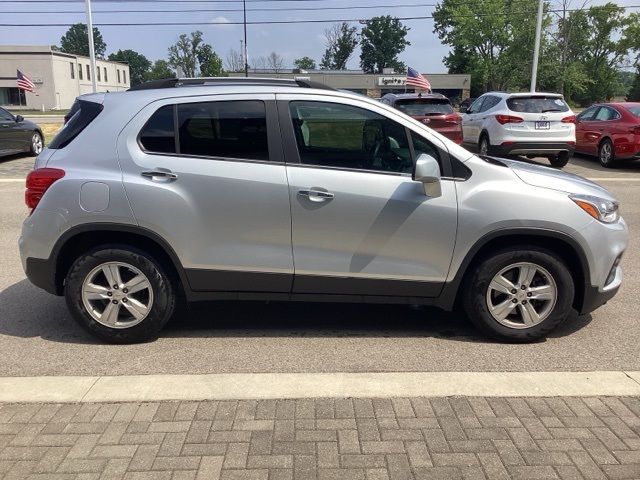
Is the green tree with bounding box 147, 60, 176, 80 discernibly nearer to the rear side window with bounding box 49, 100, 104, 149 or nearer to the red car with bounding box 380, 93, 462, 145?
the red car with bounding box 380, 93, 462, 145

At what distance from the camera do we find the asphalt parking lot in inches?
150

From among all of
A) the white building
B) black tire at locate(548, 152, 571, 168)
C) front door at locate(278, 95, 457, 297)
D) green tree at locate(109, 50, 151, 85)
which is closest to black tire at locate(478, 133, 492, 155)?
black tire at locate(548, 152, 571, 168)

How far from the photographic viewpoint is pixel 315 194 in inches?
153

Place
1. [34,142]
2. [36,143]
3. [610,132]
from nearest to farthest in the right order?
[610,132] → [34,142] → [36,143]

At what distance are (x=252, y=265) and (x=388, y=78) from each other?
6915 centimetres

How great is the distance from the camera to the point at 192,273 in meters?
4.01

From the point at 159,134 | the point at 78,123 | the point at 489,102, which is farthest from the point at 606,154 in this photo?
the point at 78,123

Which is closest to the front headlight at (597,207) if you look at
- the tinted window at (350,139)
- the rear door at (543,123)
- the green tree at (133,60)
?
the tinted window at (350,139)

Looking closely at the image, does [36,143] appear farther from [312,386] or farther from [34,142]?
[312,386]

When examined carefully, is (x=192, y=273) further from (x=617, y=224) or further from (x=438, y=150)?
(x=617, y=224)

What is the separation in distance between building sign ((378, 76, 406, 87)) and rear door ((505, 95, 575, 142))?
2320 inches

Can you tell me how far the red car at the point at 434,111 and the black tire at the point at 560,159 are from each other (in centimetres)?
237

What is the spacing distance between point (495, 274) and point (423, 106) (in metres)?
10.5

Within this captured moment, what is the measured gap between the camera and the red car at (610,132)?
12.9m
